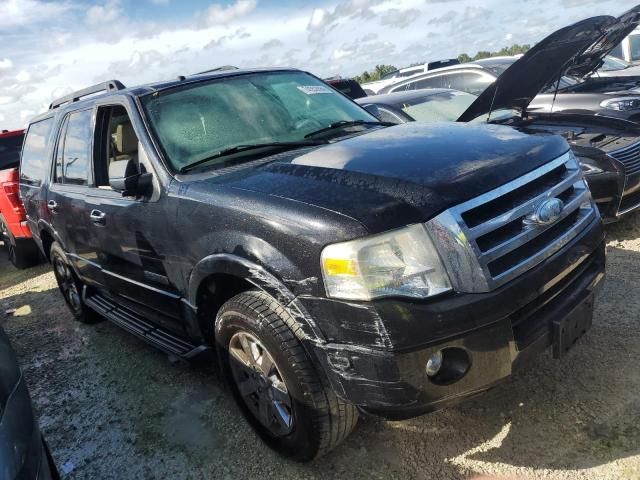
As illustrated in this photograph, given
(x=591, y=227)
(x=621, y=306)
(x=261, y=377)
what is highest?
(x=591, y=227)

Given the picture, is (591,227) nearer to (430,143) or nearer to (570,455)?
(430,143)

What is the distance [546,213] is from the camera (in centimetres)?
230

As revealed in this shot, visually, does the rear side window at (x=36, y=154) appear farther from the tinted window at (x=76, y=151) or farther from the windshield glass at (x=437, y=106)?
the windshield glass at (x=437, y=106)

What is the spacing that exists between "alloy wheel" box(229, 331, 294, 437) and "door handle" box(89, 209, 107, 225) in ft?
4.77

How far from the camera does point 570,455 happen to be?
235 centimetres

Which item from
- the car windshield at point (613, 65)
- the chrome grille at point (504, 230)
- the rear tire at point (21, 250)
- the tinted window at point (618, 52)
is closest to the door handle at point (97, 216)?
the chrome grille at point (504, 230)

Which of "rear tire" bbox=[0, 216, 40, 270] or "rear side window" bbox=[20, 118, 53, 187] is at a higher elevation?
"rear side window" bbox=[20, 118, 53, 187]

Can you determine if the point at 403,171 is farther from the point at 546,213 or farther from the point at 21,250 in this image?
the point at 21,250

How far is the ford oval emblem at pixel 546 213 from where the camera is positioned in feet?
7.46

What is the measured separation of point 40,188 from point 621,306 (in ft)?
15.5

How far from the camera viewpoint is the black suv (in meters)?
2.00

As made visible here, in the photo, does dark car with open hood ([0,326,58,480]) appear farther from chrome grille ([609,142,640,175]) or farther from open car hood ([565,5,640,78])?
open car hood ([565,5,640,78])

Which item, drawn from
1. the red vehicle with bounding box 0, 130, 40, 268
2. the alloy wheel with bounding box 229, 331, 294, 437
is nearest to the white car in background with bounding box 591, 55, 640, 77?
the alloy wheel with bounding box 229, 331, 294, 437

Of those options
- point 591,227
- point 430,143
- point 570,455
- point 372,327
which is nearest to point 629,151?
Answer: point 591,227
